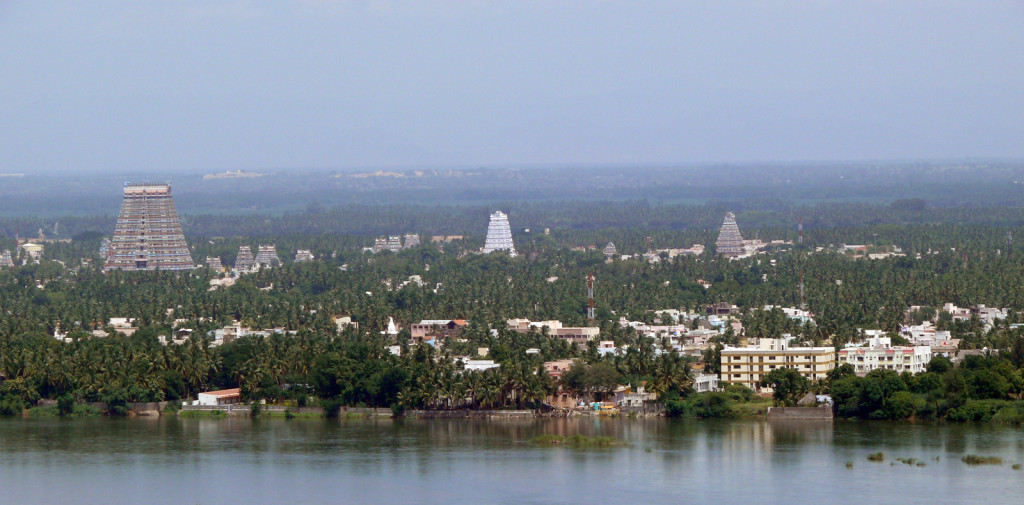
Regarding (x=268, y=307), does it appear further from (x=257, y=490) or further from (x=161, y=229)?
(x=257, y=490)

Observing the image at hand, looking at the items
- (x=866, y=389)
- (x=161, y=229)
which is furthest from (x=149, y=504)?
(x=161, y=229)

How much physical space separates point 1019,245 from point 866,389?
248 feet

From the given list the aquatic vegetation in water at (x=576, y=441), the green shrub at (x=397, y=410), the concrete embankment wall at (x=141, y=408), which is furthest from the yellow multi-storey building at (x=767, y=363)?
the concrete embankment wall at (x=141, y=408)

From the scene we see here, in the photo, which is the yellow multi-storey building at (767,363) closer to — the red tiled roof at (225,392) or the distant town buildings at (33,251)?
the red tiled roof at (225,392)

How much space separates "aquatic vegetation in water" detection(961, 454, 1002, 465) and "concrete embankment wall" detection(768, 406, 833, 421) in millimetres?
9526

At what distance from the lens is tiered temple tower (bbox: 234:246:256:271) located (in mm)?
133375

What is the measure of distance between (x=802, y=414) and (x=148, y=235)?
223 feet

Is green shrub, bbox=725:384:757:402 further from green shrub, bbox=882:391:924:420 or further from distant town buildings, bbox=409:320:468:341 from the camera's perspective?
distant town buildings, bbox=409:320:468:341

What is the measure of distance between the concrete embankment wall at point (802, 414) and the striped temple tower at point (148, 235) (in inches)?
2577

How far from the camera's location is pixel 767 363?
225ft

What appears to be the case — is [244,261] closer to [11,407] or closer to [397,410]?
[11,407]

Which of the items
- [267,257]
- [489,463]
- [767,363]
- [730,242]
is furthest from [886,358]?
[267,257]

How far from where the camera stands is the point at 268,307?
94.1 metres

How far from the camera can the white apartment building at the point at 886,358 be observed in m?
69.8
